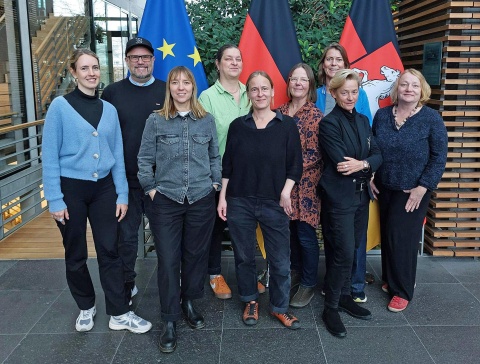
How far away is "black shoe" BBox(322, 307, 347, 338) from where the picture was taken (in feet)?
10.9

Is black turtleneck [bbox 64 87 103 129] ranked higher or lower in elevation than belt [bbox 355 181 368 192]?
higher

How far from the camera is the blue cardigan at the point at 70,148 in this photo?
2.97 m

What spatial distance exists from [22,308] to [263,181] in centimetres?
223

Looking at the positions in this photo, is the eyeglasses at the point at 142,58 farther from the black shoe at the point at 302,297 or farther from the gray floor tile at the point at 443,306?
the gray floor tile at the point at 443,306

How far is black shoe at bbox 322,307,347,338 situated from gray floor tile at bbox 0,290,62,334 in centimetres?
215

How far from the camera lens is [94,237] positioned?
3.25m

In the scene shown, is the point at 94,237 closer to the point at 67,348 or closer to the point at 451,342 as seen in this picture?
the point at 67,348

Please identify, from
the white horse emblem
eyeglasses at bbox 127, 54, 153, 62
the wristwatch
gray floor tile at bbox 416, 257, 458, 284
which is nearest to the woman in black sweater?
the wristwatch

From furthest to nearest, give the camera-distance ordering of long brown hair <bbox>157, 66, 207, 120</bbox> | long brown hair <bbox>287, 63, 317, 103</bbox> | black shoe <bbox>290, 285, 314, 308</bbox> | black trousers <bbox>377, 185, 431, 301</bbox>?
1. black shoe <bbox>290, 285, 314, 308</bbox>
2. black trousers <bbox>377, 185, 431, 301</bbox>
3. long brown hair <bbox>287, 63, 317, 103</bbox>
4. long brown hair <bbox>157, 66, 207, 120</bbox>

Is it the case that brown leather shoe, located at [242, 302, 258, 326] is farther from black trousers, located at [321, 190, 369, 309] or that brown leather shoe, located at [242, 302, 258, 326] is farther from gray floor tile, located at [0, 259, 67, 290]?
gray floor tile, located at [0, 259, 67, 290]

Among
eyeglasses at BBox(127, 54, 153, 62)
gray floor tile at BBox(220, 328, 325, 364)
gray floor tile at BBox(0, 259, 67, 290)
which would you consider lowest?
gray floor tile at BBox(0, 259, 67, 290)

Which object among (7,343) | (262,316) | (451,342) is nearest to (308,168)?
(262,316)

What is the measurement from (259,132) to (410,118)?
3.82 feet

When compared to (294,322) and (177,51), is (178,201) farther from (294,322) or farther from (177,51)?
(177,51)
